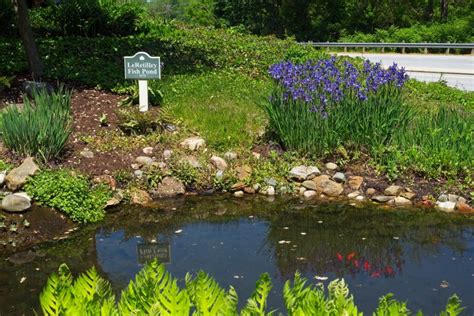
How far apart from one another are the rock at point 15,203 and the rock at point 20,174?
0.30 meters

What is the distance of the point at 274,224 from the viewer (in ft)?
22.4

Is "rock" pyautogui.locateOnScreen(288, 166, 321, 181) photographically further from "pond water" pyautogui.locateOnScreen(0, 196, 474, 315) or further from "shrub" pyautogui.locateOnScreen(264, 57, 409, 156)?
"pond water" pyautogui.locateOnScreen(0, 196, 474, 315)

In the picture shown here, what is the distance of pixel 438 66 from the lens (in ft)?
64.1

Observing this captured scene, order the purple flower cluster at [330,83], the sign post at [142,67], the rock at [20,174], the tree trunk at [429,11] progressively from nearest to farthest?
the rock at [20,174] < the purple flower cluster at [330,83] < the sign post at [142,67] < the tree trunk at [429,11]

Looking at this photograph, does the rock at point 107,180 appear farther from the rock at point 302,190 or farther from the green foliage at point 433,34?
the green foliage at point 433,34

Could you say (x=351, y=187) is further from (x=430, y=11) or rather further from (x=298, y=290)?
(x=430, y=11)

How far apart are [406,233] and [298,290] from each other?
13.3ft

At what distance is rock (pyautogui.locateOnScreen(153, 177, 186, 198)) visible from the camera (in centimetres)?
772

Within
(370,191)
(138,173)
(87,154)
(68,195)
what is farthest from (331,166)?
(68,195)

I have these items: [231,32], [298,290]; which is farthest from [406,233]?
[231,32]

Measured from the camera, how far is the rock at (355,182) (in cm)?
779

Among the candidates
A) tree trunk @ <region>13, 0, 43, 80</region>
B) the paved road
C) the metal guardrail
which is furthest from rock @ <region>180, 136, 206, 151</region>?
the metal guardrail

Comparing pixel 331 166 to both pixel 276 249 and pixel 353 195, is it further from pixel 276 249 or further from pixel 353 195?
pixel 276 249

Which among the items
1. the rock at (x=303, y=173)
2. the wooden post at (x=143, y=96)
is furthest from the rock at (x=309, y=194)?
the wooden post at (x=143, y=96)
